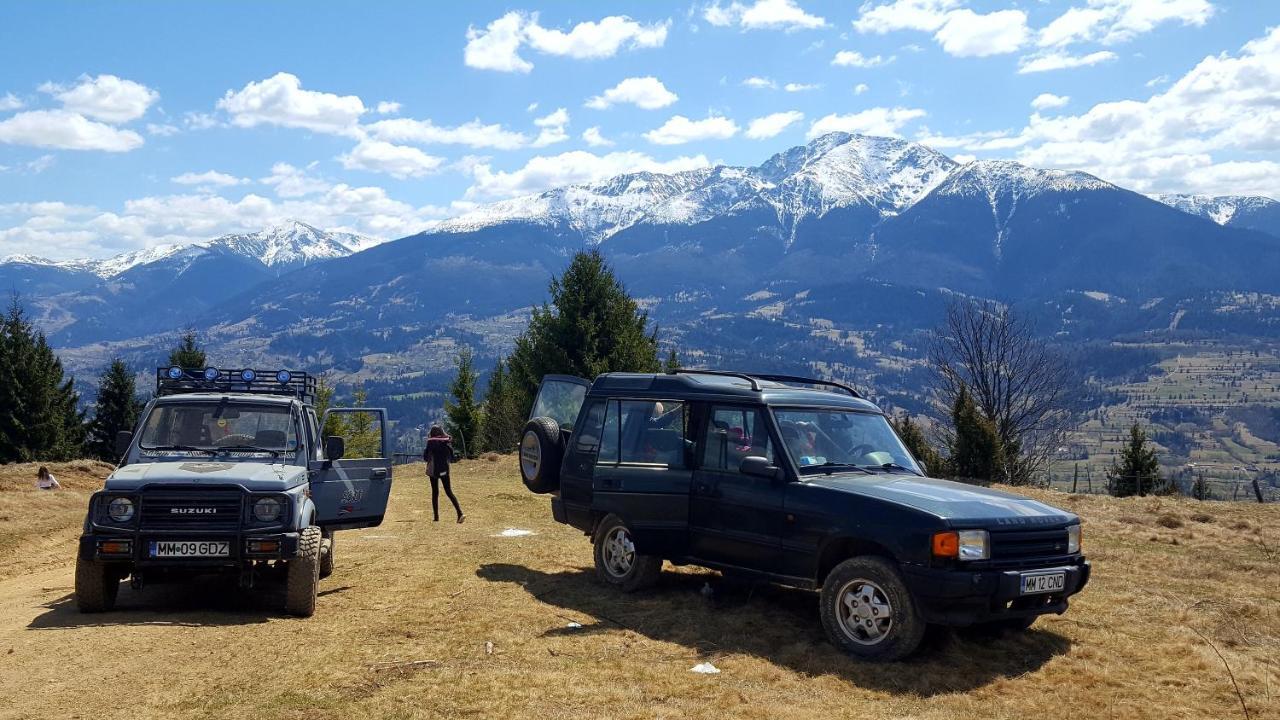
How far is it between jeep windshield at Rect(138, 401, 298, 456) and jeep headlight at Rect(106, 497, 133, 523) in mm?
1281

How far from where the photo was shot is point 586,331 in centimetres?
4050

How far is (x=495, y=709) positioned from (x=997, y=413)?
4644 centimetres

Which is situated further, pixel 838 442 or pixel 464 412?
pixel 464 412

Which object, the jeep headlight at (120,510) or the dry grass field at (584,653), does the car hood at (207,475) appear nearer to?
the jeep headlight at (120,510)

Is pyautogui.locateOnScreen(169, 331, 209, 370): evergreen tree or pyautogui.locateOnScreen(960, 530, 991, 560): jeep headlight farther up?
pyautogui.locateOnScreen(169, 331, 209, 370): evergreen tree

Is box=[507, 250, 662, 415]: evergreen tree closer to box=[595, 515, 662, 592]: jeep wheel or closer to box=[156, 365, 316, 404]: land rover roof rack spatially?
box=[156, 365, 316, 404]: land rover roof rack

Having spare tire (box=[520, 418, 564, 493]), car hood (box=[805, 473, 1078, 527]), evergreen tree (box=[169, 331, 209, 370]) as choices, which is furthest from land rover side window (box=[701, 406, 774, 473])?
evergreen tree (box=[169, 331, 209, 370])

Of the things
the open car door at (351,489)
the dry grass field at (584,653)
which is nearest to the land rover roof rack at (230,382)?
the open car door at (351,489)

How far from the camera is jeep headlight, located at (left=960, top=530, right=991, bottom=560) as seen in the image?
762 centimetres

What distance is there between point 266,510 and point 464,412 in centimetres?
5341

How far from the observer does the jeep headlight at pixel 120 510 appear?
9078mm

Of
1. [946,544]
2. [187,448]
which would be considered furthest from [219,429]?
[946,544]

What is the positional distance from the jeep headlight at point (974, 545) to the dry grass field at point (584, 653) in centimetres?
92

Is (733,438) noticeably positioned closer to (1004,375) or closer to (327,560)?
(327,560)
